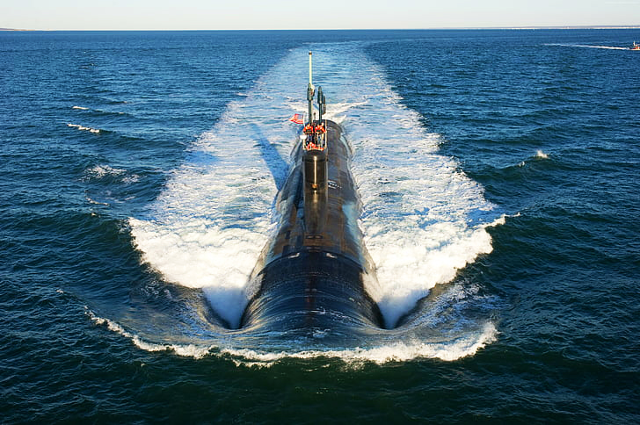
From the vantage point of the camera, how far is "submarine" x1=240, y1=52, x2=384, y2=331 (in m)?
16.9

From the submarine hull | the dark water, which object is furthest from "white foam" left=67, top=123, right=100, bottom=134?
the submarine hull

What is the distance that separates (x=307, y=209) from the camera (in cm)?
2292

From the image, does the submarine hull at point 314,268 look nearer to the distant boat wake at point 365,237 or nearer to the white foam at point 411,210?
the distant boat wake at point 365,237

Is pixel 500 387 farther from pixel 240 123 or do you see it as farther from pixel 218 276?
pixel 240 123

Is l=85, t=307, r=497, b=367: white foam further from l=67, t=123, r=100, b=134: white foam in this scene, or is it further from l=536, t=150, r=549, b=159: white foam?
l=67, t=123, r=100, b=134: white foam

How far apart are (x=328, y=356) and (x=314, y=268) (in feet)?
17.5

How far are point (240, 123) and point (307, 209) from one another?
27.8 meters

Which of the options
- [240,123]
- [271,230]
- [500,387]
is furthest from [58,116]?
[500,387]

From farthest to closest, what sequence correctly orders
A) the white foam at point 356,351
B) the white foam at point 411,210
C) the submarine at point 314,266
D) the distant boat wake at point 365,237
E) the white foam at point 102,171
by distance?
the white foam at point 102,171
the white foam at point 411,210
the submarine at point 314,266
the distant boat wake at point 365,237
the white foam at point 356,351

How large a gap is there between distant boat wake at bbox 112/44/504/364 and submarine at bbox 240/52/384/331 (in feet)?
2.27

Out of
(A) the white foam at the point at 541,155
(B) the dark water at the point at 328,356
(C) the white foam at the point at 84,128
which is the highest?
(C) the white foam at the point at 84,128

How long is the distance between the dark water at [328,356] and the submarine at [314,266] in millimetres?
2527

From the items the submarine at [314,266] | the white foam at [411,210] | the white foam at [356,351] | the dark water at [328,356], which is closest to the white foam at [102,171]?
the dark water at [328,356]

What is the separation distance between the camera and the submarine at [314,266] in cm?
1688
